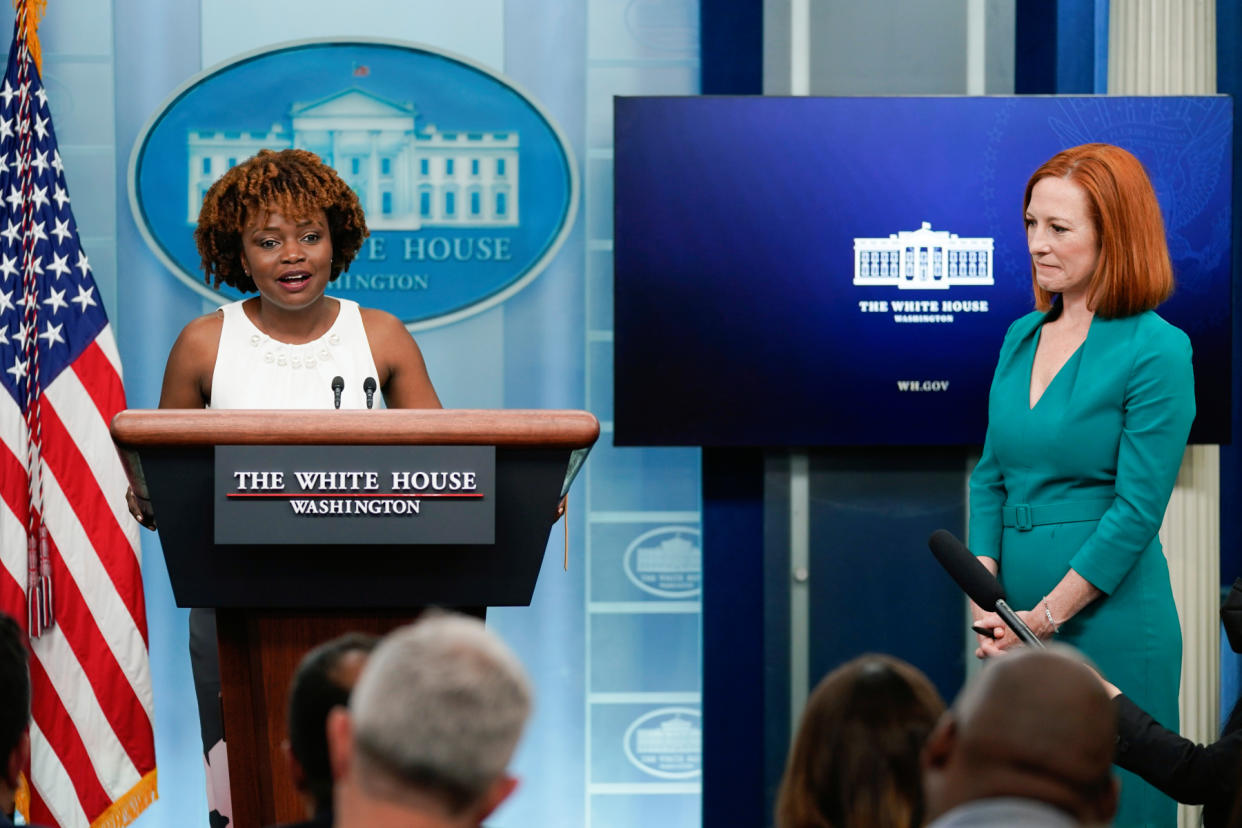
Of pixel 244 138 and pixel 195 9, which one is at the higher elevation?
pixel 195 9

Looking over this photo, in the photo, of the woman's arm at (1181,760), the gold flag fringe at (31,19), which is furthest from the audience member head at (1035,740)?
the gold flag fringe at (31,19)

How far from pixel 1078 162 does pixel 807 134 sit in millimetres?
1146

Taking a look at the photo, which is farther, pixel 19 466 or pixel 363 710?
pixel 19 466

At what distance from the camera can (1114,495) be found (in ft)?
8.75

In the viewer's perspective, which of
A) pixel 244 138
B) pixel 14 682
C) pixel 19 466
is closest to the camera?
pixel 14 682

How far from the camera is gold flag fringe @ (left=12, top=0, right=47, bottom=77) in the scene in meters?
3.61

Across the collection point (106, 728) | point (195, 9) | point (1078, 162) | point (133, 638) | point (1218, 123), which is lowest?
point (106, 728)

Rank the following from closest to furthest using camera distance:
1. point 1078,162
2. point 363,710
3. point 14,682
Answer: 1. point 363,710
2. point 14,682
3. point 1078,162

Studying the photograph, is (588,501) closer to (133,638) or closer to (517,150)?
(517,150)

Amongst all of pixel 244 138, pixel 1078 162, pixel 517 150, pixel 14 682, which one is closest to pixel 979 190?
pixel 1078 162

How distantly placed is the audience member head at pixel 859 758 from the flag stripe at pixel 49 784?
2.77m

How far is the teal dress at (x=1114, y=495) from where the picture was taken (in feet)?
8.52

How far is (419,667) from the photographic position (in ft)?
3.51

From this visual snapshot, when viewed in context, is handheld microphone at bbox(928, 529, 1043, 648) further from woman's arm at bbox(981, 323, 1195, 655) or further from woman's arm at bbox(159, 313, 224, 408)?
woman's arm at bbox(159, 313, 224, 408)
